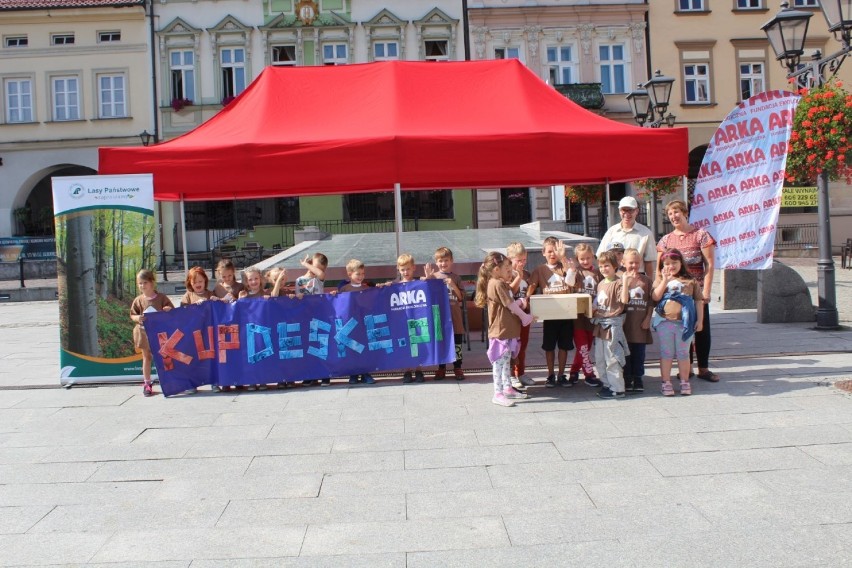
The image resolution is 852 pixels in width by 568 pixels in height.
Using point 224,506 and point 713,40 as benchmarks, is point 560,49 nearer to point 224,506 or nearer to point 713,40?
point 713,40

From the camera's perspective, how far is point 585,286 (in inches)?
308

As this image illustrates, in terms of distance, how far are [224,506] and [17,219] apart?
3018cm

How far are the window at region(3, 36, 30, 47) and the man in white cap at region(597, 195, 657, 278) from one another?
96.8 feet

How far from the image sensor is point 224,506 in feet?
16.2

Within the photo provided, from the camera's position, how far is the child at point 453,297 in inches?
329

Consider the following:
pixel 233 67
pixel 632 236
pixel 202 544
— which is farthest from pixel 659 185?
pixel 233 67

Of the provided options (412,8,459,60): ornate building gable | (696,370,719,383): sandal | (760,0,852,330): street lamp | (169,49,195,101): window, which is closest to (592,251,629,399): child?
(696,370,719,383): sandal

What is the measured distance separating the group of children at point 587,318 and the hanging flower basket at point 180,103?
23.6 m

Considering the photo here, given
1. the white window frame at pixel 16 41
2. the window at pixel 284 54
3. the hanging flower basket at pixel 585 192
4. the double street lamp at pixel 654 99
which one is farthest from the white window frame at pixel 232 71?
the hanging flower basket at pixel 585 192

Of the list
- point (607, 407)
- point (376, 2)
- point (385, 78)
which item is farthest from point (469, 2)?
point (607, 407)

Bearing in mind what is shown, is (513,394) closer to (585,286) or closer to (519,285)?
(519,285)

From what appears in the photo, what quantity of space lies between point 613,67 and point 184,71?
53.1ft

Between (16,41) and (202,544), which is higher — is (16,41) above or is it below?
above

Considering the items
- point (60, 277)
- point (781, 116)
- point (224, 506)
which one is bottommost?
point (224, 506)
